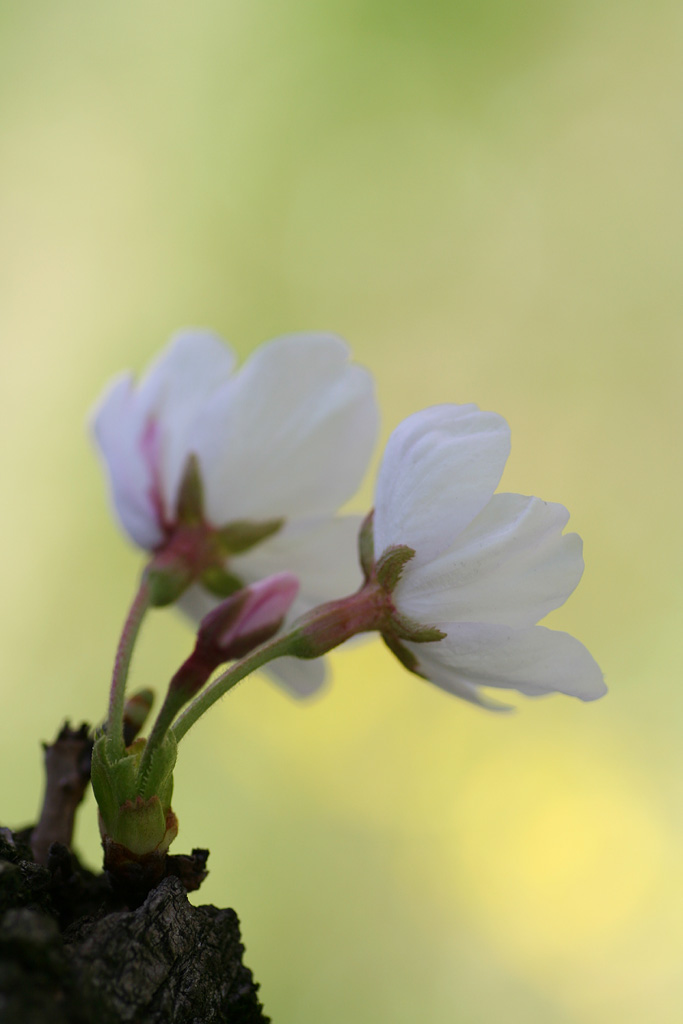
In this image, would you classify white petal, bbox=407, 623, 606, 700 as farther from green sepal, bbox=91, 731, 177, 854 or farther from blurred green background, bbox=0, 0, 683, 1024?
blurred green background, bbox=0, 0, 683, 1024

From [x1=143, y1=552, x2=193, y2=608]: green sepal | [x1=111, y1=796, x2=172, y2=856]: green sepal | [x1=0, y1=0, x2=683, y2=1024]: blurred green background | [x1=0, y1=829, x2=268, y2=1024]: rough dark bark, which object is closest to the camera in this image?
[x1=0, y1=829, x2=268, y2=1024]: rough dark bark

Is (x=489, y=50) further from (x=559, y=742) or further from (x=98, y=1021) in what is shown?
(x=98, y=1021)

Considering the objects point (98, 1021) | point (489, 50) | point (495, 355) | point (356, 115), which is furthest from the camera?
point (356, 115)

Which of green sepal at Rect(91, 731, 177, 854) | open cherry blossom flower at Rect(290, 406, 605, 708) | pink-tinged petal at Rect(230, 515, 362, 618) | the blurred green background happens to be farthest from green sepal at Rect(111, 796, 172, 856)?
the blurred green background

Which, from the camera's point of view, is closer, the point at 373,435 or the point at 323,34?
the point at 373,435

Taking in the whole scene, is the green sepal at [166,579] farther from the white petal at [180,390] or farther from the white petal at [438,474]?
the white petal at [438,474]

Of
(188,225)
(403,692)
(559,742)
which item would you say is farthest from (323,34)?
(559,742)

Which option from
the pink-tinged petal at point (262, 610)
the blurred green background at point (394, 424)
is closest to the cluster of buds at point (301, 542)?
the pink-tinged petal at point (262, 610)
